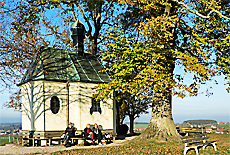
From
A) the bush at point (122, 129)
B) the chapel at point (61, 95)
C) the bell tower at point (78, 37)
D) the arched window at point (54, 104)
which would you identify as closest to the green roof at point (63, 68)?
the chapel at point (61, 95)

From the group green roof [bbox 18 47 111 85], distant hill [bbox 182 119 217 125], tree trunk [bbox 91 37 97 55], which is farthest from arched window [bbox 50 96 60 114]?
distant hill [bbox 182 119 217 125]

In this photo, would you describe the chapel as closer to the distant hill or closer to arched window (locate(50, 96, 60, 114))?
arched window (locate(50, 96, 60, 114))

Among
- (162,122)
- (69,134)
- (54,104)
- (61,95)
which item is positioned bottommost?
(69,134)

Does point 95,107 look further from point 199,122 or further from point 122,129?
point 199,122

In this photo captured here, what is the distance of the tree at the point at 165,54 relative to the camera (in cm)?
1706

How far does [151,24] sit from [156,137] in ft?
24.6

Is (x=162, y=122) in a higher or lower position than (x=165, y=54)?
lower

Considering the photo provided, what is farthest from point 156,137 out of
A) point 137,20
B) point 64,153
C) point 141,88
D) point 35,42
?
point 35,42

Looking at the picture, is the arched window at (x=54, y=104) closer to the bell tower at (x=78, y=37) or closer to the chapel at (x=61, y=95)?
the chapel at (x=61, y=95)

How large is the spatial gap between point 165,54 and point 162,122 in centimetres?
464

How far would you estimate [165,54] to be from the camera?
17.8 m

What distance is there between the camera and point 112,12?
91.9ft

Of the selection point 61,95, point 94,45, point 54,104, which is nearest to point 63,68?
point 61,95

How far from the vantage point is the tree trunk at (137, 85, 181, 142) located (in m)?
17.8
